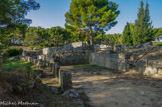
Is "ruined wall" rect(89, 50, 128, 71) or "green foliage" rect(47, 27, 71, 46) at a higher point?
"green foliage" rect(47, 27, 71, 46)

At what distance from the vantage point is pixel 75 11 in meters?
21.2

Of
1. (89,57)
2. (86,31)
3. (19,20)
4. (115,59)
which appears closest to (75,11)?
(86,31)

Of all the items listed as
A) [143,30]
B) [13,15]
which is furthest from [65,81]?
[143,30]

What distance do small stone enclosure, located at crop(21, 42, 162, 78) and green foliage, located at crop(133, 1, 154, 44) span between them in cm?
1341

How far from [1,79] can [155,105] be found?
438 centimetres

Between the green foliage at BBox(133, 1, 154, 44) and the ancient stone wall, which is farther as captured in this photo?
the green foliage at BBox(133, 1, 154, 44)

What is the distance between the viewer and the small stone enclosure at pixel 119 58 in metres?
8.09

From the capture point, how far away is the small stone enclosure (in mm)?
8086

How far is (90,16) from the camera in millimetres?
20719

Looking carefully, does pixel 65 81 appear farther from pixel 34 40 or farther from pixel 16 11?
pixel 34 40

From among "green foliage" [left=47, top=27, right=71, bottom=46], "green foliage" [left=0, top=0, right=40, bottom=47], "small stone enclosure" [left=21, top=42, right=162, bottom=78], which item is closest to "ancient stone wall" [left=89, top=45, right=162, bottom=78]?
"small stone enclosure" [left=21, top=42, right=162, bottom=78]

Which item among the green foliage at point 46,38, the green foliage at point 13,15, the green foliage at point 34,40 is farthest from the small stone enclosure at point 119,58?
the green foliage at point 46,38

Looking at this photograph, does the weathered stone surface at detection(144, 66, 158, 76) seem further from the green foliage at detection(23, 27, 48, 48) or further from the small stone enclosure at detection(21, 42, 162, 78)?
the green foliage at detection(23, 27, 48, 48)

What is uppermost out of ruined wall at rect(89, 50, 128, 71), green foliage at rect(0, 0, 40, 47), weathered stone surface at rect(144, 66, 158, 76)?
green foliage at rect(0, 0, 40, 47)
